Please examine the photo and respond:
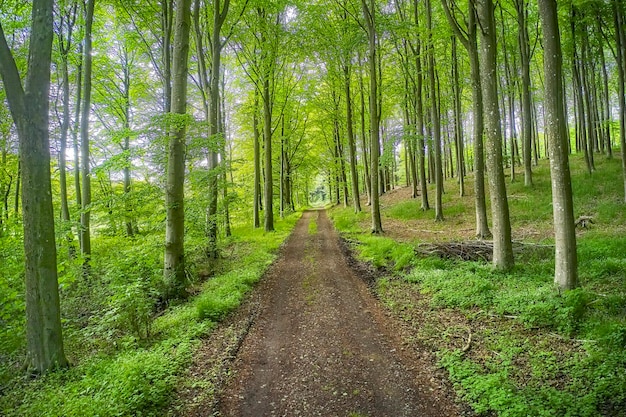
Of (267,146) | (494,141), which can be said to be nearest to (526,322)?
(494,141)

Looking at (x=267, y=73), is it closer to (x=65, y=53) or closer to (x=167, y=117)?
(x=65, y=53)

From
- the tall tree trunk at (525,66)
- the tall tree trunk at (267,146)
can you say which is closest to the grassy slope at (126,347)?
the tall tree trunk at (267,146)

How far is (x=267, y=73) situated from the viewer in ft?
58.3

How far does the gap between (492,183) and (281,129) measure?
22645 millimetres

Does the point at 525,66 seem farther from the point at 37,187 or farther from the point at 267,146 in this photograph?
the point at 37,187

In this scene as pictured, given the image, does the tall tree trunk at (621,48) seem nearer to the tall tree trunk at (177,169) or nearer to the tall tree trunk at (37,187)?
the tall tree trunk at (177,169)

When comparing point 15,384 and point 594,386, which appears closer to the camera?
point 594,386

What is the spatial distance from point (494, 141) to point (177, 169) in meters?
8.05

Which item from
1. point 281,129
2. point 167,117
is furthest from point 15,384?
point 281,129

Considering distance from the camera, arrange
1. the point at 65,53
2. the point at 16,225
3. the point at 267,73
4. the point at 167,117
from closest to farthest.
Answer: the point at 16,225 < the point at 167,117 < the point at 65,53 < the point at 267,73

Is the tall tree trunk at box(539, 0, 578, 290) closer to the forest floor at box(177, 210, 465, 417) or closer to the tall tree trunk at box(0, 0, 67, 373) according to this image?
the forest floor at box(177, 210, 465, 417)

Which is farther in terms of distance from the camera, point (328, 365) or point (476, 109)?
point (476, 109)

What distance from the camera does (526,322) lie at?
551 centimetres

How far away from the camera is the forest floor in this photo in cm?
423
